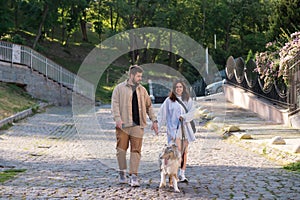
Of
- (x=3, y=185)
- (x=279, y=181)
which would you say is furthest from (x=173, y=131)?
(x=3, y=185)

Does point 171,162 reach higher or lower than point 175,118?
lower

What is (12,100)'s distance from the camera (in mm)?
23906

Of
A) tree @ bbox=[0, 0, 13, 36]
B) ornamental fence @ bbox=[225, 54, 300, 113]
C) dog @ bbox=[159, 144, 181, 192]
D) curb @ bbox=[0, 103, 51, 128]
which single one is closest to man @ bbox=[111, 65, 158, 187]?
dog @ bbox=[159, 144, 181, 192]

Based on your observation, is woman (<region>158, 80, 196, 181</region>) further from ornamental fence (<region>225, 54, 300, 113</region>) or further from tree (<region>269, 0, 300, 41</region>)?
tree (<region>269, 0, 300, 41</region>)

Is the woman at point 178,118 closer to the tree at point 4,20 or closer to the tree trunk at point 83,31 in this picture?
the tree at point 4,20

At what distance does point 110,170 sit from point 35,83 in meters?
20.5

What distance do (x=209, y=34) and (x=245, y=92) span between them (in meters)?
28.2

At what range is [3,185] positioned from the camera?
857 centimetres

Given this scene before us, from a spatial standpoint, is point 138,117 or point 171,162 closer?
point 171,162

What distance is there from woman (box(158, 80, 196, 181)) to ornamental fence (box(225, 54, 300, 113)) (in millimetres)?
8735

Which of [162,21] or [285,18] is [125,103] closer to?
[285,18]

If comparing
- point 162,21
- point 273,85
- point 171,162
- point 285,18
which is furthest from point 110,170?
point 162,21

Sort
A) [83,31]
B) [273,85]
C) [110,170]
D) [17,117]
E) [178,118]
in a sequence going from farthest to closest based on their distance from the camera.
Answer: [83,31], [17,117], [273,85], [110,170], [178,118]

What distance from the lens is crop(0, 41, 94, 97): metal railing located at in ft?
94.8
